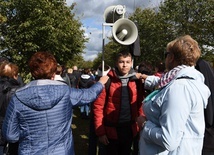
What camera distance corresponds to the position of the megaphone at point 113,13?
4.17 metres

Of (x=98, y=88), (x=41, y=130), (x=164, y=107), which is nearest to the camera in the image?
(x=164, y=107)

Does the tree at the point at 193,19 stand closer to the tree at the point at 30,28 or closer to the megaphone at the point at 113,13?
the tree at the point at 30,28

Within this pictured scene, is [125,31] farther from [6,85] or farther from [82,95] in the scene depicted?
[6,85]

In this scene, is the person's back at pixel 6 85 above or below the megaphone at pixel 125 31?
below

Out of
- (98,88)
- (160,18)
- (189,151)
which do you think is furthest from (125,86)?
(160,18)

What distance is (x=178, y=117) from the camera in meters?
1.85

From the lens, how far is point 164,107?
6.30 feet

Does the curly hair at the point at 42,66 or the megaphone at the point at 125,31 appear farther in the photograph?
the megaphone at the point at 125,31

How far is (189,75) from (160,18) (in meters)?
23.9

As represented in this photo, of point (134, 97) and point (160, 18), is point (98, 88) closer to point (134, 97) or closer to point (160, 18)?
point (134, 97)

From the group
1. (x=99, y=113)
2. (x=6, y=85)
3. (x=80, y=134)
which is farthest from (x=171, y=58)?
(x=80, y=134)

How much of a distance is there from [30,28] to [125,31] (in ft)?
51.4

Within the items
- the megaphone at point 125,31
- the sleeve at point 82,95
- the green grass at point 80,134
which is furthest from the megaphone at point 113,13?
the green grass at point 80,134

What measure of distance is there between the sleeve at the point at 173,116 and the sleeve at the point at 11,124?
1201 mm
